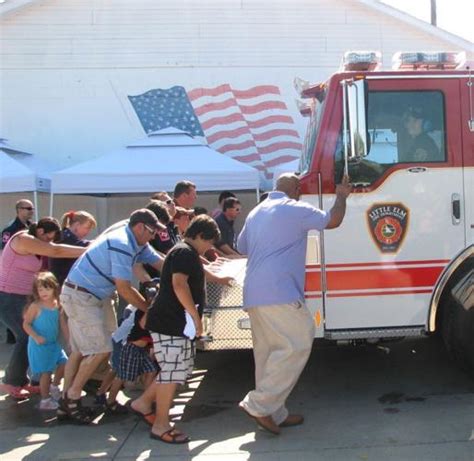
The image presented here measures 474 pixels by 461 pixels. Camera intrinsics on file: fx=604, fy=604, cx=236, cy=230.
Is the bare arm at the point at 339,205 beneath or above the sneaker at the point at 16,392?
above

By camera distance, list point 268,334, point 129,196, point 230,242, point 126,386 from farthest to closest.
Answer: point 129,196
point 230,242
point 126,386
point 268,334

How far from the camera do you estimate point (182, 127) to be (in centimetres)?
1148

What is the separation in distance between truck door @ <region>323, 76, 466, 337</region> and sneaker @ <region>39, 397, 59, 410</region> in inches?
91.2

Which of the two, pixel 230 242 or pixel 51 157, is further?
pixel 51 157

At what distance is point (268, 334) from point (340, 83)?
6.23 feet

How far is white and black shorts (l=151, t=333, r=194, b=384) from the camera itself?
4094 mm

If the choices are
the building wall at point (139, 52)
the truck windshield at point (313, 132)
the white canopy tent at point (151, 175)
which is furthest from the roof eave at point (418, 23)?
the truck windshield at point (313, 132)

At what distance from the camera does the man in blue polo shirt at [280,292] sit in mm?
3934

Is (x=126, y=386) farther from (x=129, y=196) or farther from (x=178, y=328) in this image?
(x=129, y=196)

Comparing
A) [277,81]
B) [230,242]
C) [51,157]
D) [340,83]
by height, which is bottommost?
[230,242]

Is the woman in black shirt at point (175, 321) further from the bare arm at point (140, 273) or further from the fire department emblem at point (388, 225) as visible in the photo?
the fire department emblem at point (388, 225)

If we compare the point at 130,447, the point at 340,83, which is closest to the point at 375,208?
the point at 340,83

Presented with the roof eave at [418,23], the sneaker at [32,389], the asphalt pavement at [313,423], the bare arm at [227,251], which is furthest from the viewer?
the roof eave at [418,23]

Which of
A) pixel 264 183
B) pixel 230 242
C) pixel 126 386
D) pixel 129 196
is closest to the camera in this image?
pixel 126 386
